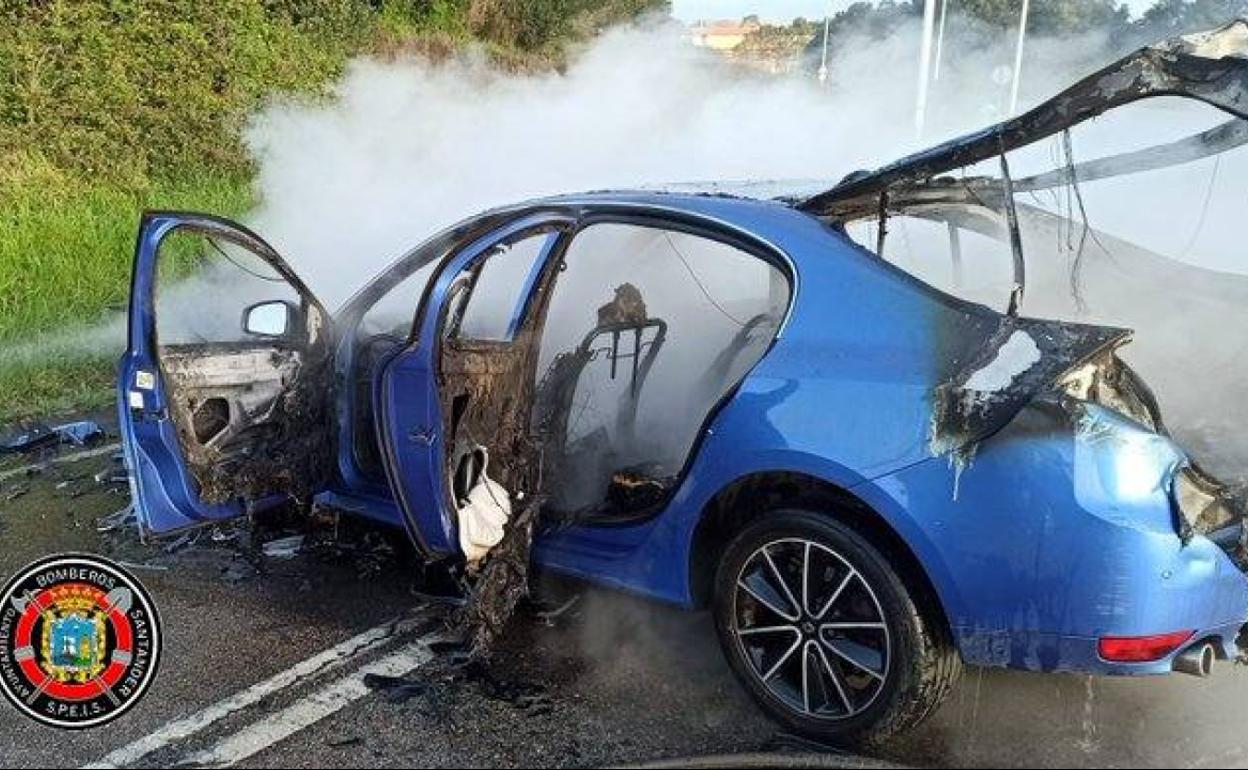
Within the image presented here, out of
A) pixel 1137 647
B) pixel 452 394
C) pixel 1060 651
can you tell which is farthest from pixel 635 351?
pixel 1137 647

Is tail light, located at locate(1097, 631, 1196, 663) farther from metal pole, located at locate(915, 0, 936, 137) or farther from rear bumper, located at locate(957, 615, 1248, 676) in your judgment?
metal pole, located at locate(915, 0, 936, 137)

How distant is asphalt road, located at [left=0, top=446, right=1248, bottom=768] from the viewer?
318 cm

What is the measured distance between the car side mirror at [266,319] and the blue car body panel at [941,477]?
156cm

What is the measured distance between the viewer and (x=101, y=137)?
31.8ft

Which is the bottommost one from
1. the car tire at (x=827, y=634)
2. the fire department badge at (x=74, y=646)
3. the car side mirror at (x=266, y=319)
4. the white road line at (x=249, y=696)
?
the white road line at (x=249, y=696)

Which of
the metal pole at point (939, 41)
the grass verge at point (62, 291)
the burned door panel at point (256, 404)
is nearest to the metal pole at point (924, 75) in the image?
the metal pole at point (939, 41)

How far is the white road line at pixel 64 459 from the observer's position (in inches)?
230

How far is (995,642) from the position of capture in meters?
2.87

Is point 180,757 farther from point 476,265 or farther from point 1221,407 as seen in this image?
point 1221,407

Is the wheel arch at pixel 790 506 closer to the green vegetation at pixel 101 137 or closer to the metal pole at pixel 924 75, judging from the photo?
the green vegetation at pixel 101 137

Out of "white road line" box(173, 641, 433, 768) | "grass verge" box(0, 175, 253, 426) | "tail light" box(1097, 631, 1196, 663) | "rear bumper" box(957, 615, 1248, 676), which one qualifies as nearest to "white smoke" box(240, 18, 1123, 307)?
"grass verge" box(0, 175, 253, 426)

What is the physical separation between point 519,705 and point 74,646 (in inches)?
55.5

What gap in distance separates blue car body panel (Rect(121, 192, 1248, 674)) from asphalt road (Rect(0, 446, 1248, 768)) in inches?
13.9

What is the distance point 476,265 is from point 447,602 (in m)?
1.24
